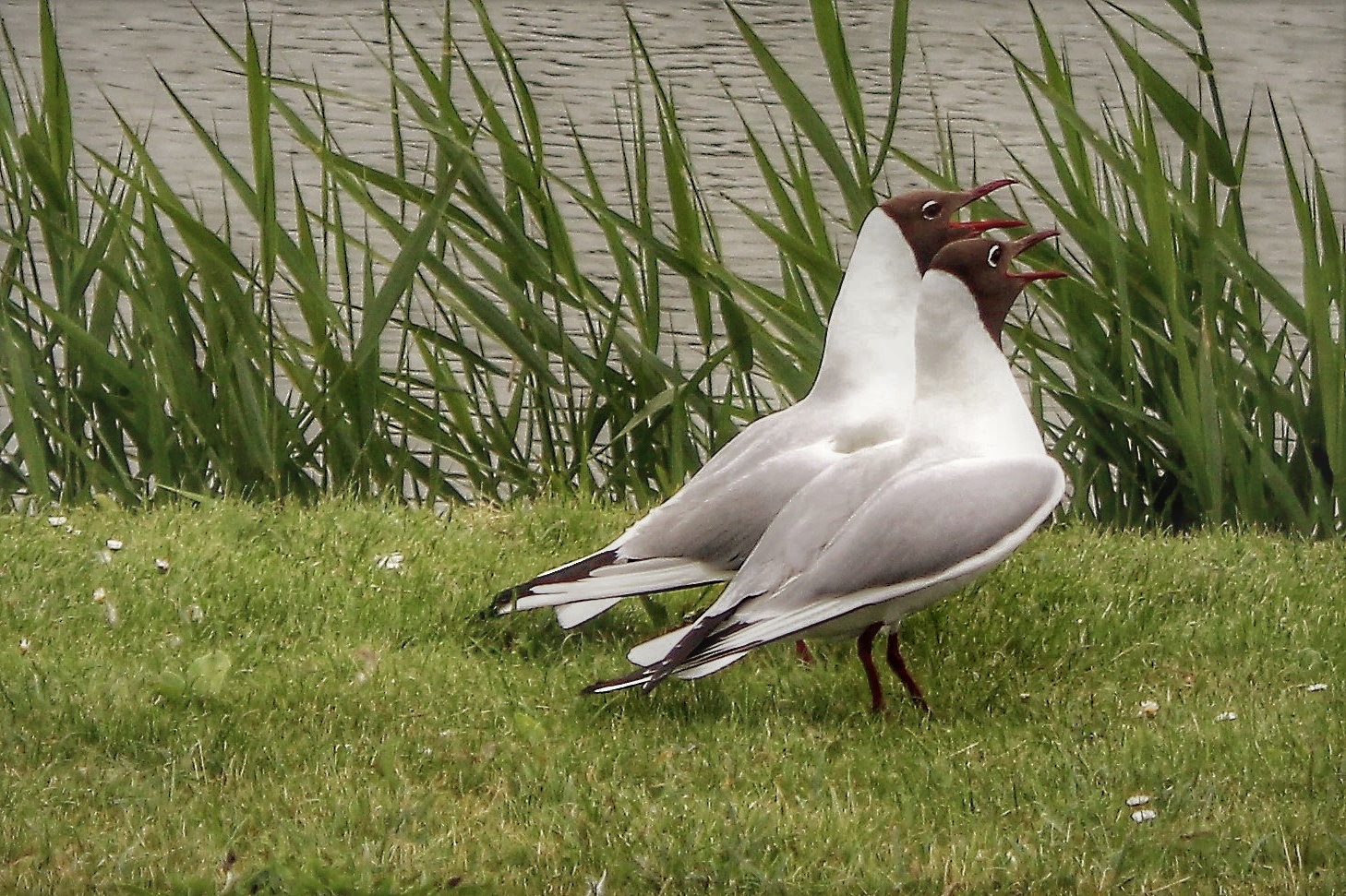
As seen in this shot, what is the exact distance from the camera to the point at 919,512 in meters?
3.39

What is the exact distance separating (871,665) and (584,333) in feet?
7.03

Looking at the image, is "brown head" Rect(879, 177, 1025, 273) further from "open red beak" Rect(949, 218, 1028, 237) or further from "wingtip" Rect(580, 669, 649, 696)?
"wingtip" Rect(580, 669, 649, 696)

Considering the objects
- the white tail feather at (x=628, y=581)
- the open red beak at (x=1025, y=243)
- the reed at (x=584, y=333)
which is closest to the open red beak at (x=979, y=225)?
the open red beak at (x=1025, y=243)

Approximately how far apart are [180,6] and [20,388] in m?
11.0

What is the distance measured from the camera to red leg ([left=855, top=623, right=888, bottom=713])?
356 cm

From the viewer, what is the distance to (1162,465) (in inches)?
201

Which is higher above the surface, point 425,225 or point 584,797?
point 425,225

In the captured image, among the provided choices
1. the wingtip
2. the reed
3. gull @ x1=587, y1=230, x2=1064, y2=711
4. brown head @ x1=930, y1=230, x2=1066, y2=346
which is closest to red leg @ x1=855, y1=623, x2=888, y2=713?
gull @ x1=587, y1=230, x2=1064, y2=711

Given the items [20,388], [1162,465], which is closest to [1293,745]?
[1162,465]

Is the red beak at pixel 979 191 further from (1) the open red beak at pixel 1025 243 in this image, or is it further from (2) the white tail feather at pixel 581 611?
(2) the white tail feather at pixel 581 611

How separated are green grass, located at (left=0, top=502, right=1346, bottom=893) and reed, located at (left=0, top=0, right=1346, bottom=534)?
45 cm

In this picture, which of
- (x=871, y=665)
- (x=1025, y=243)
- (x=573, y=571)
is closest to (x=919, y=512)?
(x=871, y=665)

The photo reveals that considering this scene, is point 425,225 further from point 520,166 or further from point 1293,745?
point 1293,745

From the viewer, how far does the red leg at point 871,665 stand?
3.56 metres
